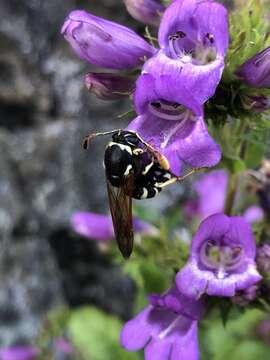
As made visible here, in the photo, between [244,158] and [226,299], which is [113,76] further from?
[226,299]

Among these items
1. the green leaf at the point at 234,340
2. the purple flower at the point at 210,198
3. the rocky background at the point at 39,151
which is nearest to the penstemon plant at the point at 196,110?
the green leaf at the point at 234,340

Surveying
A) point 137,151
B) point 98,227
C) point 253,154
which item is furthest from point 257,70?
point 98,227

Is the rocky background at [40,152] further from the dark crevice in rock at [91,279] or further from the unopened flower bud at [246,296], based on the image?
the unopened flower bud at [246,296]

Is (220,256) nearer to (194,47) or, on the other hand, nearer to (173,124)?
(173,124)

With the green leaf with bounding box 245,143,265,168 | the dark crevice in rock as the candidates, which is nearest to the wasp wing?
the green leaf with bounding box 245,143,265,168

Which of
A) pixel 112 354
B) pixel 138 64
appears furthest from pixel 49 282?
pixel 138 64

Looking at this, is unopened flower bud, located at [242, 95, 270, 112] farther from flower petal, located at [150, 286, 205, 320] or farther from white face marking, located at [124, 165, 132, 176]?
flower petal, located at [150, 286, 205, 320]
